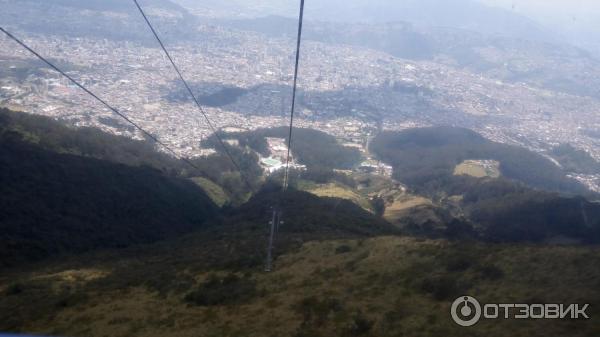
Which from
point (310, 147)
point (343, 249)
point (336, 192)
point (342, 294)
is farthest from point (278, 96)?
point (342, 294)

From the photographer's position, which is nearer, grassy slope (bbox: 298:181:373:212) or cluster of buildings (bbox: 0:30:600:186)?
grassy slope (bbox: 298:181:373:212)

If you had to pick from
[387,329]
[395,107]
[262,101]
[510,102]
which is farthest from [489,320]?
[510,102]

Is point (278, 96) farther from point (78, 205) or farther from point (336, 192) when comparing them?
point (78, 205)

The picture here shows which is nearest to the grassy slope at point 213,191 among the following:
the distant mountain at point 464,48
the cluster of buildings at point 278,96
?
the cluster of buildings at point 278,96

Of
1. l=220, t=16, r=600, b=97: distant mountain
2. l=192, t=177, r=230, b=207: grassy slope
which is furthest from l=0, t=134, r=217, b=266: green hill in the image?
l=220, t=16, r=600, b=97: distant mountain

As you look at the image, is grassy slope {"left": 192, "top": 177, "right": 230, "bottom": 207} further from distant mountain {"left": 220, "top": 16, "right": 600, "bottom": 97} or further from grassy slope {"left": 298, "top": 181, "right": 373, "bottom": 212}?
distant mountain {"left": 220, "top": 16, "right": 600, "bottom": 97}

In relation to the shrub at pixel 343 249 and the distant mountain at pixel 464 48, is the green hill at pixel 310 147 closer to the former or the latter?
the shrub at pixel 343 249

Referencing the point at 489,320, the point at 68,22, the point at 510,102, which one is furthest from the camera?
the point at 68,22

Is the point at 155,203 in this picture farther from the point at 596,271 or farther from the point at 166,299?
the point at 596,271
